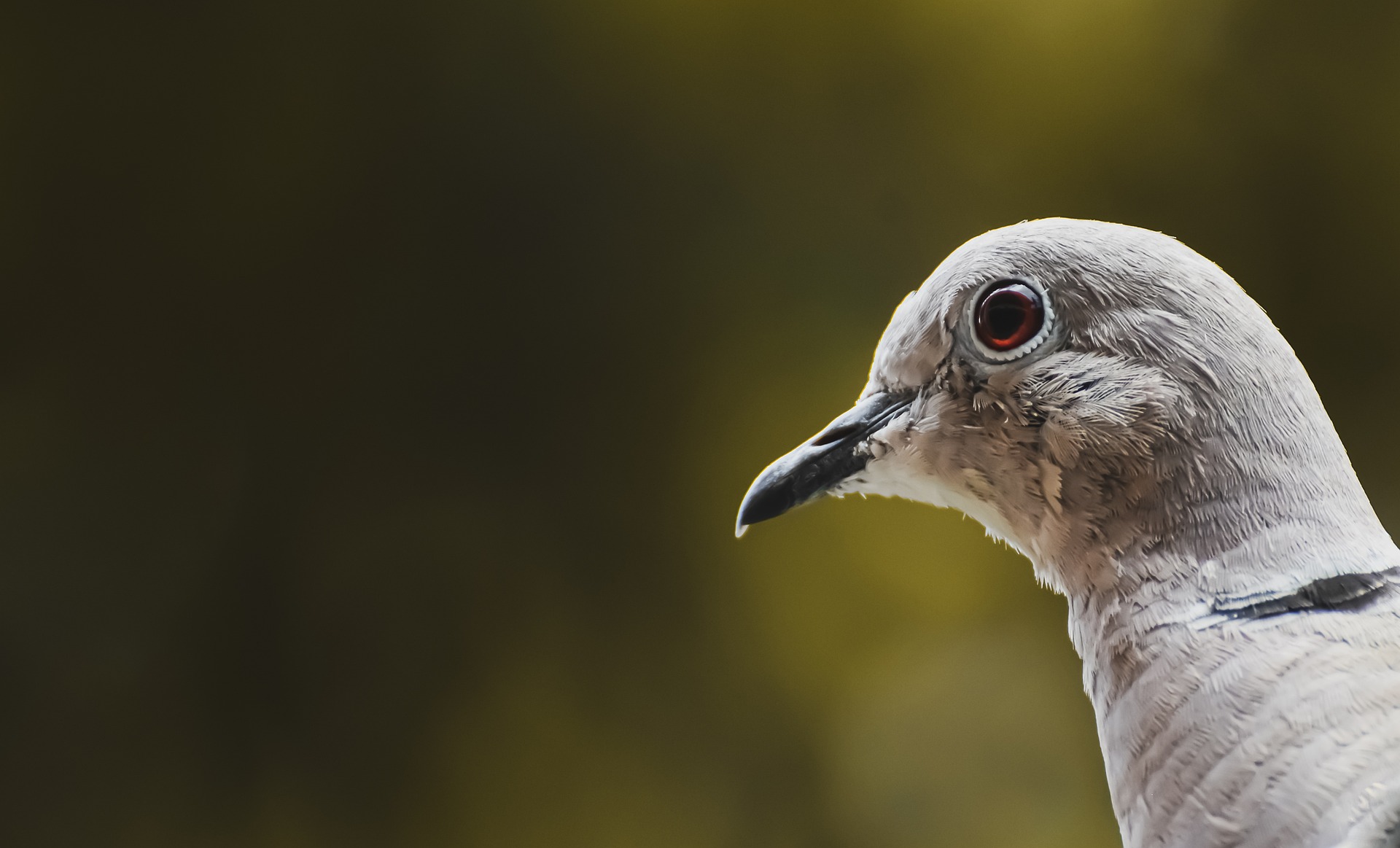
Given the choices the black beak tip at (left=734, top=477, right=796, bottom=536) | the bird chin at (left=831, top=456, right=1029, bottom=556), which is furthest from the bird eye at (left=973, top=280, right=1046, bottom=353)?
the black beak tip at (left=734, top=477, right=796, bottom=536)

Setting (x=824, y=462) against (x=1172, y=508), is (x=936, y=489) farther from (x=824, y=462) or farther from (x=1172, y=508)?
(x=1172, y=508)

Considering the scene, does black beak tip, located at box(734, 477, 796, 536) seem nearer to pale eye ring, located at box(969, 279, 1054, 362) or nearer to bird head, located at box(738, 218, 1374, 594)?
bird head, located at box(738, 218, 1374, 594)

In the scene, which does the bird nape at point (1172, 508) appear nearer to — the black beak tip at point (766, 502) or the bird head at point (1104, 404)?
the bird head at point (1104, 404)

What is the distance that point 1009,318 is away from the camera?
82 centimetres

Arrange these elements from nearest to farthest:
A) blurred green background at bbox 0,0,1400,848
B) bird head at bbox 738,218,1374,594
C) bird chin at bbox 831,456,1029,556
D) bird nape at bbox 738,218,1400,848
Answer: bird nape at bbox 738,218,1400,848
bird head at bbox 738,218,1374,594
bird chin at bbox 831,456,1029,556
blurred green background at bbox 0,0,1400,848

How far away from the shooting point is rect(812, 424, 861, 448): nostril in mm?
921

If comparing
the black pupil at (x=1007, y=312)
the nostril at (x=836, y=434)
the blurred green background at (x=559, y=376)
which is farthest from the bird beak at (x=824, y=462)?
the blurred green background at (x=559, y=376)

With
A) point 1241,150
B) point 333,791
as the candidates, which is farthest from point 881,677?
point 1241,150

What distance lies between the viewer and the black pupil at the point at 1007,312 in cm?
82

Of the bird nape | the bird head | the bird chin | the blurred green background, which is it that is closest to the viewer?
the bird nape

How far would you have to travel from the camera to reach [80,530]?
2.30 m

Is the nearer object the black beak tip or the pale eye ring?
the pale eye ring

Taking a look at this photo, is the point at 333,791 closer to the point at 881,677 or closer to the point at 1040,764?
the point at 881,677

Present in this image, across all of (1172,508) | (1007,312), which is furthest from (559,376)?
(1172,508)
